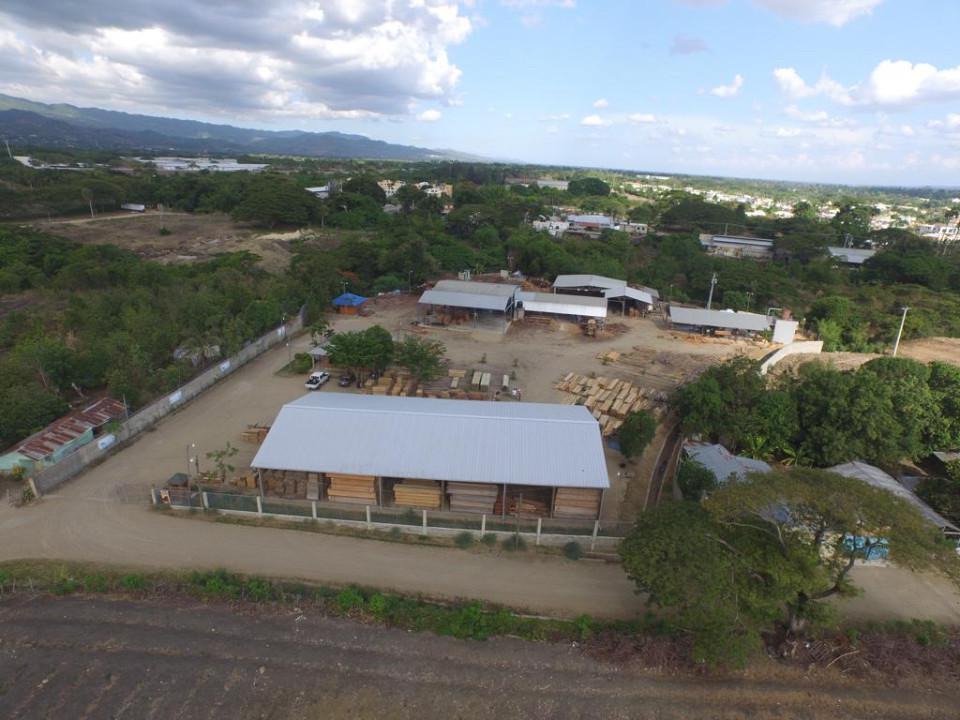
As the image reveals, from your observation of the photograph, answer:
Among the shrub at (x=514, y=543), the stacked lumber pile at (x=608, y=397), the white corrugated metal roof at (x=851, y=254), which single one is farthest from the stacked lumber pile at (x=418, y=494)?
the white corrugated metal roof at (x=851, y=254)

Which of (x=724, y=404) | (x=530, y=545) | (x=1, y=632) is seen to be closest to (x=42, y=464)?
(x=1, y=632)

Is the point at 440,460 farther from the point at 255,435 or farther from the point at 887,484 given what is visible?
the point at 887,484

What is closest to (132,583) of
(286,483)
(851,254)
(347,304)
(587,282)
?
(286,483)

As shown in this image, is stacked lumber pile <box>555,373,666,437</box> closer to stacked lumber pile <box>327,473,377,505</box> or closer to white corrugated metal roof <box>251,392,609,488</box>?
white corrugated metal roof <box>251,392,609,488</box>

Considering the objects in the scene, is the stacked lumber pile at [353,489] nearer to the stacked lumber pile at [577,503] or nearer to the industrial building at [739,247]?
the stacked lumber pile at [577,503]

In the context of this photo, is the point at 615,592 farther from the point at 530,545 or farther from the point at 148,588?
the point at 148,588
